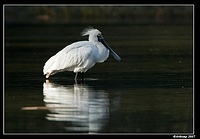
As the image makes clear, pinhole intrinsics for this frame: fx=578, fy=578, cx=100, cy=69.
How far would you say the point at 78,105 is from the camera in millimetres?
10852

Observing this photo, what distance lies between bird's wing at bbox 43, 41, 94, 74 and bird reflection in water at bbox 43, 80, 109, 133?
44.3 inches

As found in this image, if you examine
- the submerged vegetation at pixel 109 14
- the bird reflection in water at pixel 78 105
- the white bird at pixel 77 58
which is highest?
the submerged vegetation at pixel 109 14

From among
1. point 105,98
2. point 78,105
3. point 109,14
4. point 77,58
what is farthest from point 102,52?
point 109,14

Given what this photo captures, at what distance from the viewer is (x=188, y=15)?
193 ft

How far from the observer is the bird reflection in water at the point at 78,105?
933 centimetres

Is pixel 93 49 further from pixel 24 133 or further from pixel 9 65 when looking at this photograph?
pixel 24 133

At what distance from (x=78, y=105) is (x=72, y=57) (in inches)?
163

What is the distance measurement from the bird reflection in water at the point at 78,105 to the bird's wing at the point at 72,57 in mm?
1126

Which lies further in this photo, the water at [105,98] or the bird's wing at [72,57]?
the bird's wing at [72,57]

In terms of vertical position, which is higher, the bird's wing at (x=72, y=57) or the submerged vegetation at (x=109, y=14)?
the submerged vegetation at (x=109, y=14)

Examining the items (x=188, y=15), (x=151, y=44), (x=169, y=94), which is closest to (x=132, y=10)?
(x=188, y=15)

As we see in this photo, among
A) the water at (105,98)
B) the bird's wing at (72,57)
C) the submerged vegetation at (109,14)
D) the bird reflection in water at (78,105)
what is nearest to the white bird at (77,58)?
the bird's wing at (72,57)

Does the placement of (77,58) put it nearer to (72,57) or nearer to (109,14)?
(72,57)

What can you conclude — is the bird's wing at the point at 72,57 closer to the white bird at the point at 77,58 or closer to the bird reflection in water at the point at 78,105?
the white bird at the point at 77,58
